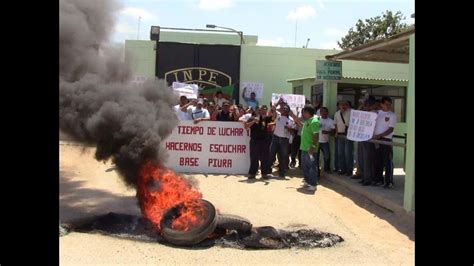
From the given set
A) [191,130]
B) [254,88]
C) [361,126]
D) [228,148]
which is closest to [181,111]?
[191,130]

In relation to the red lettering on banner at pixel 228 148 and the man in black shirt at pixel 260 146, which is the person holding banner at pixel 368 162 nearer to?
the man in black shirt at pixel 260 146

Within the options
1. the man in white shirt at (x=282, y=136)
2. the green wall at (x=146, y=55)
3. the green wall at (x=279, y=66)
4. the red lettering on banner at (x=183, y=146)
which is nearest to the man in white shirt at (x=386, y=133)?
the man in white shirt at (x=282, y=136)

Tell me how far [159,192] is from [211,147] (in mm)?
4551

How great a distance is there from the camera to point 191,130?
1093cm

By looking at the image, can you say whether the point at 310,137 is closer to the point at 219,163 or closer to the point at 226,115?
the point at 219,163

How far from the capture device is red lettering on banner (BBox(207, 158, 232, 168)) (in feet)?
35.8

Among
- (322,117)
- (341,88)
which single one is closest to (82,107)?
(322,117)

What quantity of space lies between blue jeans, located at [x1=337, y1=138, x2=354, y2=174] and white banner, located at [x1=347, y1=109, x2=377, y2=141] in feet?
2.09

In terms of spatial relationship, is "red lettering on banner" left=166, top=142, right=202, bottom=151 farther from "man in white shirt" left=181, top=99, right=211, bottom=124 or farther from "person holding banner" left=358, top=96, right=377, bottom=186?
"person holding banner" left=358, top=96, right=377, bottom=186

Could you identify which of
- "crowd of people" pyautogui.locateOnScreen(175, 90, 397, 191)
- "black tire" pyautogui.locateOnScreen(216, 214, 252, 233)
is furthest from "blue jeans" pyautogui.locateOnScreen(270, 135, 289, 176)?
"black tire" pyautogui.locateOnScreen(216, 214, 252, 233)

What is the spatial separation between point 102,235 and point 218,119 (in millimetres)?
6070

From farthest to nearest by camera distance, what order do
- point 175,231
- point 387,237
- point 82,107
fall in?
1. point 82,107
2. point 387,237
3. point 175,231
